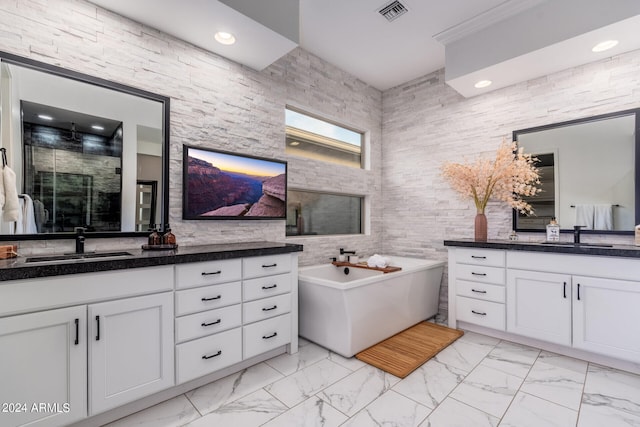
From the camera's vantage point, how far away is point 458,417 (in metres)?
1.76

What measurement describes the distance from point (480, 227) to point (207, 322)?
111 inches

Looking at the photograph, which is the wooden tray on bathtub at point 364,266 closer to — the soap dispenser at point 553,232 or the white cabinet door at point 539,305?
the white cabinet door at point 539,305

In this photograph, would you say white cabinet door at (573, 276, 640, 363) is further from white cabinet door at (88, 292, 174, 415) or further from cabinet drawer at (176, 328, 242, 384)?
white cabinet door at (88, 292, 174, 415)

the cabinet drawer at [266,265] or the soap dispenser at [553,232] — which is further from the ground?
the soap dispenser at [553,232]

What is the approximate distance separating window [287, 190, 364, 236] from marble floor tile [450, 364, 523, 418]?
2.13m

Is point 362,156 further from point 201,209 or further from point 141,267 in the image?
point 141,267

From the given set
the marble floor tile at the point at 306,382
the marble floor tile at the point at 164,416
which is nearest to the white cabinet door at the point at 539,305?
the marble floor tile at the point at 306,382

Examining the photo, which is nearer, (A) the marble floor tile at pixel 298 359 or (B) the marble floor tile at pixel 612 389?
(B) the marble floor tile at pixel 612 389

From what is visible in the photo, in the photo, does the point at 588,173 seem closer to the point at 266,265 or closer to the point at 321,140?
the point at 321,140

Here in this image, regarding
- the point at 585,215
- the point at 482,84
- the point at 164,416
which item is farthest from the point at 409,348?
the point at 482,84

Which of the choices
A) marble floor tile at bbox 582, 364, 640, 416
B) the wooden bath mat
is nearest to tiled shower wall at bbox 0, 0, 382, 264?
the wooden bath mat

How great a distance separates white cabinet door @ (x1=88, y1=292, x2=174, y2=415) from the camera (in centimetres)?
160

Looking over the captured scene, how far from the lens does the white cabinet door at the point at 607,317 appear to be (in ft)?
7.18

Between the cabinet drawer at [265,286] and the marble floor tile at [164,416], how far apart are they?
28.7 inches
